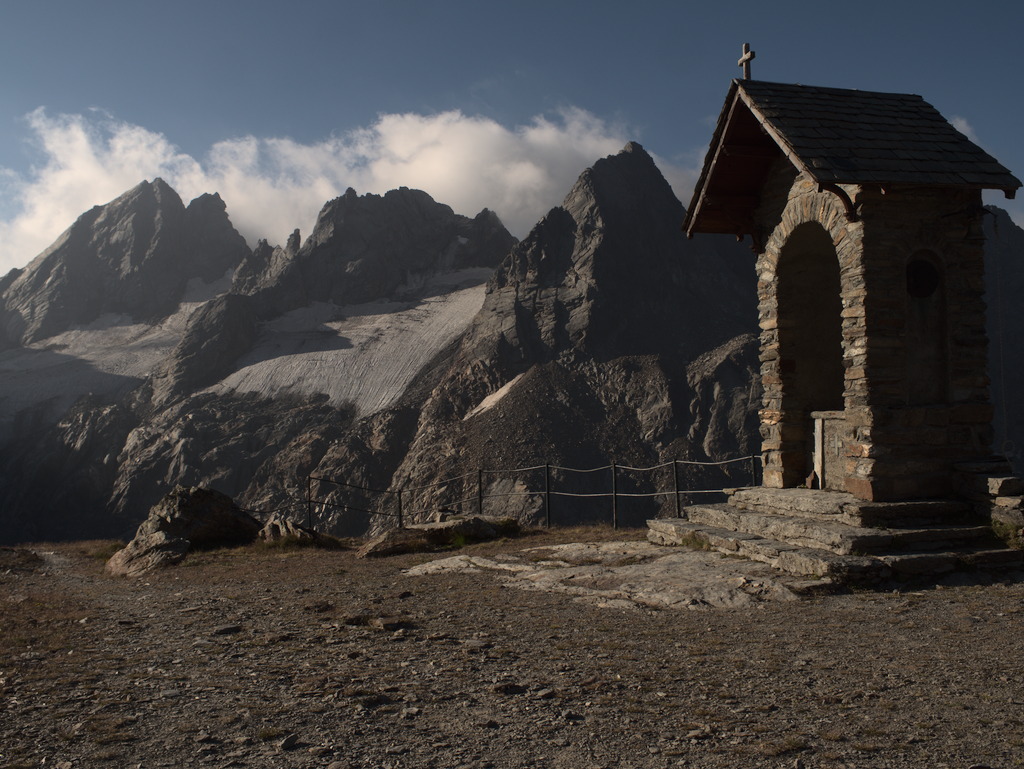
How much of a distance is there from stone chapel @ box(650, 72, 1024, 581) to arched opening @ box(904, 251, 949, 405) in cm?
2

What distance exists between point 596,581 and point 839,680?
359cm

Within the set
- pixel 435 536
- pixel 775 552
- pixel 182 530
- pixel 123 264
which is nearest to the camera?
pixel 775 552

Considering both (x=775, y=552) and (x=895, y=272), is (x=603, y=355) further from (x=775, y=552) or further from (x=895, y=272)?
(x=775, y=552)

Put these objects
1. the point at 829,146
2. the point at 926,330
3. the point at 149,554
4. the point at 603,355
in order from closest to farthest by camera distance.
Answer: the point at 829,146, the point at 926,330, the point at 149,554, the point at 603,355

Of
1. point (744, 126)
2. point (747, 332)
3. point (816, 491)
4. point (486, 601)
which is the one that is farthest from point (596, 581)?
point (747, 332)

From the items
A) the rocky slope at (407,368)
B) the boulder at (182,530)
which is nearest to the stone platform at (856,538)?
the boulder at (182,530)

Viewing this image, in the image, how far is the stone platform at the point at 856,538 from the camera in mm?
7262

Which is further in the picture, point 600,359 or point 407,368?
point 407,368

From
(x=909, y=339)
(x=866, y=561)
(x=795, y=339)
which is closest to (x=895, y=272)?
(x=909, y=339)

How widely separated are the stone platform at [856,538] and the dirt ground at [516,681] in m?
0.31

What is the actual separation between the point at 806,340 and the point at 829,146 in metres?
2.90

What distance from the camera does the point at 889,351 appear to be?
8.45 meters

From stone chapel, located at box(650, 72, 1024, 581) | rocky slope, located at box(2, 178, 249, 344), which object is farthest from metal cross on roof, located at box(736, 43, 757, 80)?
rocky slope, located at box(2, 178, 249, 344)

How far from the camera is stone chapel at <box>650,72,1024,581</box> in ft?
26.2
